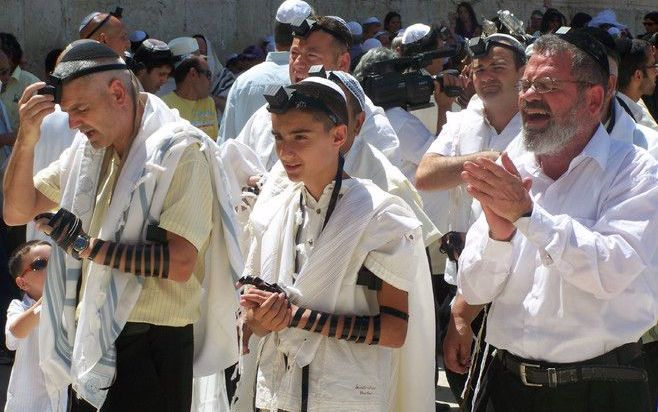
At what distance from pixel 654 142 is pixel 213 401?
2081 mm

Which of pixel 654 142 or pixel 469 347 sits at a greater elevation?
pixel 654 142

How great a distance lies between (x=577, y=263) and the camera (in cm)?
363

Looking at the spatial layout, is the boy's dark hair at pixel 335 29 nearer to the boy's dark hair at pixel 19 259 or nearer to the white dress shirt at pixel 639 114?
the white dress shirt at pixel 639 114

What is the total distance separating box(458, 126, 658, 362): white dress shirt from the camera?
3650mm

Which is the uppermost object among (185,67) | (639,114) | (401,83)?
(185,67)

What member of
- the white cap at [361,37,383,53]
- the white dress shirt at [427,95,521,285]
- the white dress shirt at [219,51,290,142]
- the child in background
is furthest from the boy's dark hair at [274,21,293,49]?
the white cap at [361,37,383,53]

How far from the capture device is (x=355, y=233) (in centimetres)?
403

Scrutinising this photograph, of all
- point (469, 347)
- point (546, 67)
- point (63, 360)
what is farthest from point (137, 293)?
point (546, 67)

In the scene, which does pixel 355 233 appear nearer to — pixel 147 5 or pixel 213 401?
pixel 213 401

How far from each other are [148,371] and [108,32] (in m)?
2.97

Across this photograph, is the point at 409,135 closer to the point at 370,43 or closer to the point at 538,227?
the point at 538,227

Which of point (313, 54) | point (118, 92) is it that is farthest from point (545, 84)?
point (313, 54)

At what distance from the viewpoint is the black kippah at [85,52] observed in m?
4.41

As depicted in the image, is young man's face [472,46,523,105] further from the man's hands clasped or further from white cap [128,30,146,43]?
white cap [128,30,146,43]
